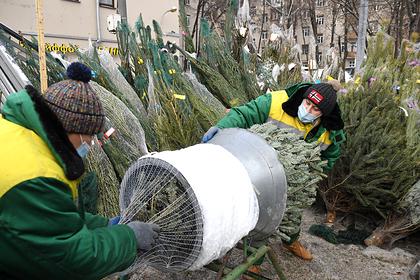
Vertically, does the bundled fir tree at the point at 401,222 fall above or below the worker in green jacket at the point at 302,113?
below

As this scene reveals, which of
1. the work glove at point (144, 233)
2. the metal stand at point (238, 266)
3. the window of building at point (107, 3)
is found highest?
the window of building at point (107, 3)

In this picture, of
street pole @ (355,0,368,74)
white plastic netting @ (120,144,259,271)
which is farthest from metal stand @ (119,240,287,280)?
street pole @ (355,0,368,74)

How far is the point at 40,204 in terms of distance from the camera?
1.08 m

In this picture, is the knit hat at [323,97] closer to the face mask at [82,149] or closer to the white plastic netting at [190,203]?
the white plastic netting at [190,203]

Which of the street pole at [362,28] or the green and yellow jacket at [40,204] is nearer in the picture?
the green and yellow jacket at [40,204]

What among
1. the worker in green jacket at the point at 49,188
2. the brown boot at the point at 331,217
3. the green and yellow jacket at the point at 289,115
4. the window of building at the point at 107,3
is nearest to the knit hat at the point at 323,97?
the green and yellow jacket at the point at 289,115

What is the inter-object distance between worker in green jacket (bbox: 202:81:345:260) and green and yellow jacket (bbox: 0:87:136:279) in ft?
4.55

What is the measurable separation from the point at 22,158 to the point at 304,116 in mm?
1933

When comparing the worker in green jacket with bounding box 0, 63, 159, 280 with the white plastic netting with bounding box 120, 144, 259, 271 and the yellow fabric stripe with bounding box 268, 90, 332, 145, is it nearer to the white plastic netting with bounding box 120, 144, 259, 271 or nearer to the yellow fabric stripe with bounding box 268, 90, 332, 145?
the white plastic netting with bounding box 120, 144, 259, 271

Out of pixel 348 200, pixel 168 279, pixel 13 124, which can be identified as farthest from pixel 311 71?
pixel 13 124

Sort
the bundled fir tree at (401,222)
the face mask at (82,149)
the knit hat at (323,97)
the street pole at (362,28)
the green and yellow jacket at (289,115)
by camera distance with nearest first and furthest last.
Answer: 1. the face mask at (82,149)
2. the knit hat at (323,97)
3. the green and yellow jacket at (289,115)
4. the bundled fir tree at (401,222)
5. the street pole at (362,28)

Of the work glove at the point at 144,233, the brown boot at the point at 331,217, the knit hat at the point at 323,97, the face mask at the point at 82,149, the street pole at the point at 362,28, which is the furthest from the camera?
the street pole at the point at 362,28

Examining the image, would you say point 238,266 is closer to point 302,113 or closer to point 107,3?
point 302,113

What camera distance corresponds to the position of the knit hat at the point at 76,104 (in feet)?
3.98
